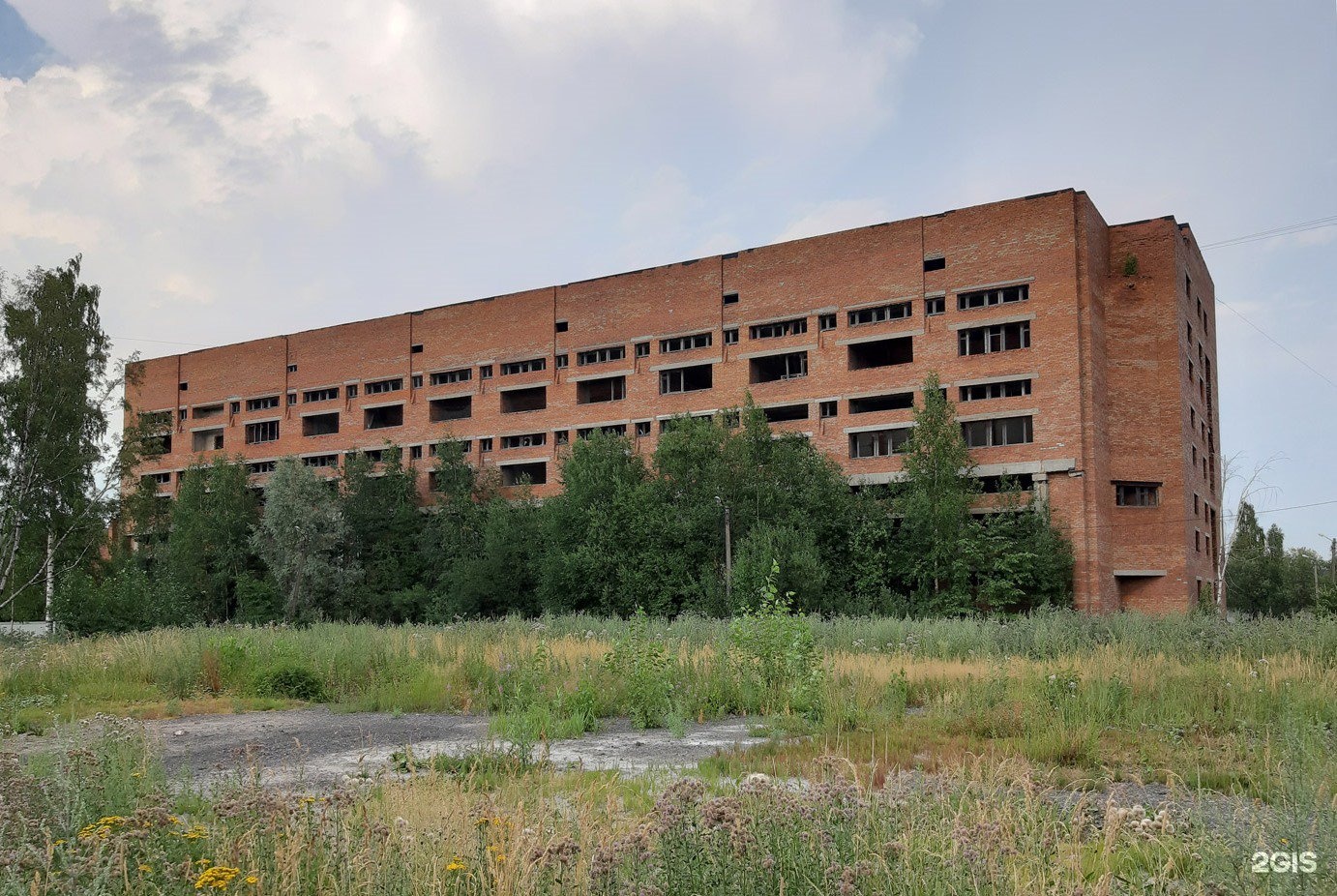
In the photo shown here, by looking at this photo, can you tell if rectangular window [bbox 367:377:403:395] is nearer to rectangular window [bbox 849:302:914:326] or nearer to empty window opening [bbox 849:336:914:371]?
empty window opening [bbox 849:336:914:371]

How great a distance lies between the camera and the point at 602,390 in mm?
53031

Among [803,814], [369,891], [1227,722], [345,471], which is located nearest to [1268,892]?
[803,814]

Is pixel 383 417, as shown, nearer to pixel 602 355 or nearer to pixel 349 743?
pixel 602 355

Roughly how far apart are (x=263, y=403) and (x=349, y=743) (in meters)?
55.1

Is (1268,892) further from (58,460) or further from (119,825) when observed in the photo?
(58,460)

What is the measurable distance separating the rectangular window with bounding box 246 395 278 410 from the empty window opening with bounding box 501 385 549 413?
15445 millimetres

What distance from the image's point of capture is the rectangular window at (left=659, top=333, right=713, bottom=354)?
4778 centimetres

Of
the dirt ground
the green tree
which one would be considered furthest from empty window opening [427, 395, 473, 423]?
the dirt ground

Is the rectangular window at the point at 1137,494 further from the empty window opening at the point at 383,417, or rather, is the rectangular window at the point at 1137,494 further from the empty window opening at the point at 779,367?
the empty window opening at the point at 383,417

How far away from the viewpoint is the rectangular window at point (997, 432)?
133 feet

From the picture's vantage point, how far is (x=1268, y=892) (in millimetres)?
3936

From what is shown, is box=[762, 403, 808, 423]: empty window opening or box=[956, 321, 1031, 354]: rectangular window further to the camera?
box=[762, 403, 808, 423]: empty window opening

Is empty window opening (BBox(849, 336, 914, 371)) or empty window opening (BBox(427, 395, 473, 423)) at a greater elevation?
empty window opening (BBox(849, 336, 914, 371))

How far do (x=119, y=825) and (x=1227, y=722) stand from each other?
9.57 m
